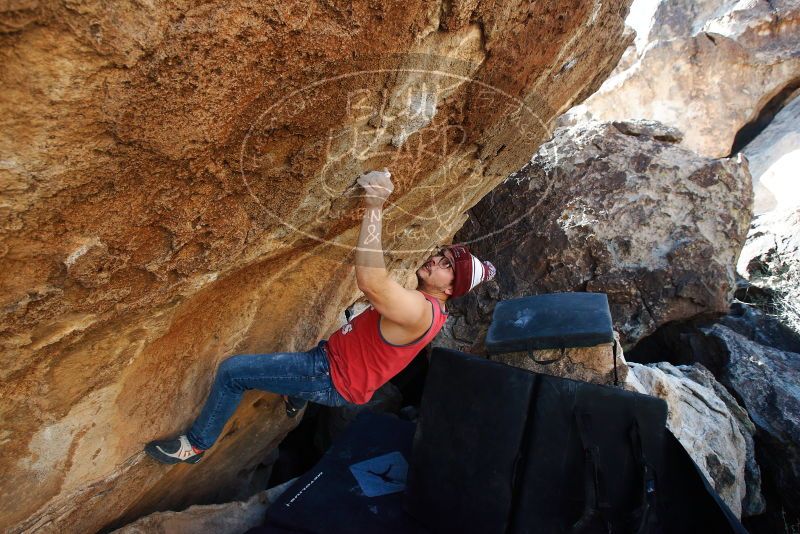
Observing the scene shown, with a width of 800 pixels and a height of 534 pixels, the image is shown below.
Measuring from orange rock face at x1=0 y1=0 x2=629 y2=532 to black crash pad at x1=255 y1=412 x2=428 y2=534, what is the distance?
0.53 metres

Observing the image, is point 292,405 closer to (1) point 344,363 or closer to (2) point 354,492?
(2) point 354,492

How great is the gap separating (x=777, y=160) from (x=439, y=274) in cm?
942

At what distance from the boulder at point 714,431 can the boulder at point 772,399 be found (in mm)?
155

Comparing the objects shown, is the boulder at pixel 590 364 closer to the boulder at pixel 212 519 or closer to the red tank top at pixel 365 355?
the red tank top at pixel 365 355

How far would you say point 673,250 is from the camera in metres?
4.46

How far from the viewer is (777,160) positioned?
8.77 metres

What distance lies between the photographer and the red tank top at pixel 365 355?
2.09 meters

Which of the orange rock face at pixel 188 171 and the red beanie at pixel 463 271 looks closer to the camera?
the orange rock face at pixel 188 171

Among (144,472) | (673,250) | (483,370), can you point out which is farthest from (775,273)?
(144,472)

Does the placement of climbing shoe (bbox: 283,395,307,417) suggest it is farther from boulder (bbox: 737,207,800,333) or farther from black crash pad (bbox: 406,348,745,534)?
boulder (bbox: 737,207,800,333)

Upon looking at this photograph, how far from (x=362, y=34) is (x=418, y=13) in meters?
0.22

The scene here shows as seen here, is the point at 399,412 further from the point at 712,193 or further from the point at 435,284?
the point at 712,193

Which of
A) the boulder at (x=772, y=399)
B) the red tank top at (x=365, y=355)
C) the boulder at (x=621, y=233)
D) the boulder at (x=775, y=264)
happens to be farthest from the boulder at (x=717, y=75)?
the red tank top at (x=365, y=355)

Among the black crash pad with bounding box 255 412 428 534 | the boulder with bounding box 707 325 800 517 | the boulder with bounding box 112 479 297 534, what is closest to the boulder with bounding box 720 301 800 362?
the boulder with bounding box 707 325 800 517
